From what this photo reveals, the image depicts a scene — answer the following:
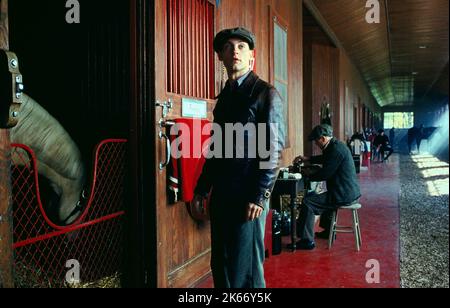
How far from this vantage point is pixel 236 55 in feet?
7.55

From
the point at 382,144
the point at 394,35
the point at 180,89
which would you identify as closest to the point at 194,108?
the point at 180,89

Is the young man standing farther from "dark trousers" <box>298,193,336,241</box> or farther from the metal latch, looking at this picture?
"dark trousers" <box>298,193,336,241</box>

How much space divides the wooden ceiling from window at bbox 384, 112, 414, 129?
69.9 feet

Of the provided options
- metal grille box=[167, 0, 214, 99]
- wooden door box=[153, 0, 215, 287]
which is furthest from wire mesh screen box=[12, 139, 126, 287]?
metal grille box=[167, 0, 214, 99]

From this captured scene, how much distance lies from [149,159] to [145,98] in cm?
39

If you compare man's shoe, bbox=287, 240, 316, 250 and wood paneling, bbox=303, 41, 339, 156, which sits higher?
wood paneling, bbox=303, 41, 339, 156

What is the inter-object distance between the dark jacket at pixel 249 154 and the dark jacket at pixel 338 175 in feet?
8.23

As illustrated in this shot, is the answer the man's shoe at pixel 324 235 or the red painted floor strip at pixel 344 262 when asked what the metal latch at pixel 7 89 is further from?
the man's shoe at pixel 324 235

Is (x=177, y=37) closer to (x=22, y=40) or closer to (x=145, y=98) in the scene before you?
(x=145, y=98)

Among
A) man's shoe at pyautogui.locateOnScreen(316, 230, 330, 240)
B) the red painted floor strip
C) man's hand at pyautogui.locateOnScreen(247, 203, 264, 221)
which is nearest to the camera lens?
man's hand at pyautogui.locateOnScreen(247, 203, 264, 221)

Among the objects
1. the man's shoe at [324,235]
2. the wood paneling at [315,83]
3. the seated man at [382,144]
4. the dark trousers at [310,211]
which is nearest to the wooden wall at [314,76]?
the wood paneling at [315,83]

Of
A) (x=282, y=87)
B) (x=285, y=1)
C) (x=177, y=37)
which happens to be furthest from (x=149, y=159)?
(x=285, y=1)

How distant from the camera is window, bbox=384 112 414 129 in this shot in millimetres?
40781

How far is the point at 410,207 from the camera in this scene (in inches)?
281
